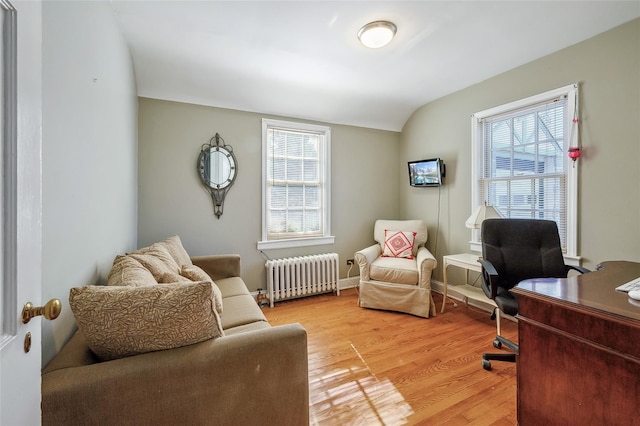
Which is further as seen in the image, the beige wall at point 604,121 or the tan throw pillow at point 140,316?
the beige wall at point 604,121

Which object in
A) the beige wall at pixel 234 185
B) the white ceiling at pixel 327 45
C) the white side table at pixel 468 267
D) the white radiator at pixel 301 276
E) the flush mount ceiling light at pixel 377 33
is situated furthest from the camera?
the white radiator at pixel 301 276

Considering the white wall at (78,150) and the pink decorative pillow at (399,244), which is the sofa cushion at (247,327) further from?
the pink decorative pillow at (399,244)

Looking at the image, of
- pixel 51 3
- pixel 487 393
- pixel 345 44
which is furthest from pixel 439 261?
pixel 51 3

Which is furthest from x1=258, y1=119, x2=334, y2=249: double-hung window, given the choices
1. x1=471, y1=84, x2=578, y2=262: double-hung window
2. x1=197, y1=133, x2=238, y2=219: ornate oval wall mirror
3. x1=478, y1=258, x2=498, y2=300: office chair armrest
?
x1=478, y1=258, x2=498, y2=300: office chair armrest

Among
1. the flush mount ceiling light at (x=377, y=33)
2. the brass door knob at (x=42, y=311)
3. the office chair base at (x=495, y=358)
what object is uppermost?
the flush mount ceiling light at (x=377, y=33)

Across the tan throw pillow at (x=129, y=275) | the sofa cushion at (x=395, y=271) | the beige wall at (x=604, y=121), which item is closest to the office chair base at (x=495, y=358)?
the sofa cushion at (x=395, y=271)

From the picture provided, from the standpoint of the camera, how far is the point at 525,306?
126 cm

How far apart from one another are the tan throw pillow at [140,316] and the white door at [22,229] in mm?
233

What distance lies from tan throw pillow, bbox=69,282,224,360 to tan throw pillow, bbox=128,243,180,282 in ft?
1.95

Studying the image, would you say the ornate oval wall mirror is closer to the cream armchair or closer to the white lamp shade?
the cream armchair

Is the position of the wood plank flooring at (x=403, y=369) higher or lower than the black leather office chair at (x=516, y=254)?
lower

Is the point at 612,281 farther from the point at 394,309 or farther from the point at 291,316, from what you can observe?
the point at 291,316

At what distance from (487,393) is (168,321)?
1921mm

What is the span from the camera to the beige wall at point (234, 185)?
9.20ft
